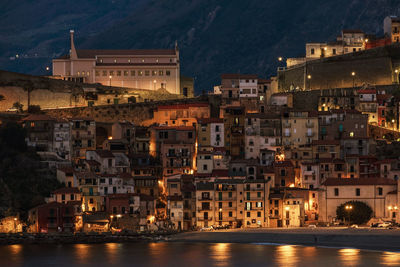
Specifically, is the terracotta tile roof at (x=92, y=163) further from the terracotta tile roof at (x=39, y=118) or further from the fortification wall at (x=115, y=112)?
the fortification wall at (x=115, y=112)

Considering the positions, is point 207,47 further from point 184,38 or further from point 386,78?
point 386,78

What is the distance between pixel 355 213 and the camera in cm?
7012

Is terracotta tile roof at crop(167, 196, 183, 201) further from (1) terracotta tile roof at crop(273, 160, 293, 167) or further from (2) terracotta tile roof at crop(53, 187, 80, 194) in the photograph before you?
(1) terracotta tile roof at crop(273, 160, 293, 167)

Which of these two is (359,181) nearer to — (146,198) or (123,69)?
(146,198)

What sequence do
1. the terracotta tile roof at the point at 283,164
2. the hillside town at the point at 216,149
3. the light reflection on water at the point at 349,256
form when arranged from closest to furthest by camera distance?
the light reflection on water at the point at 349,256 < the hillside town at the point at 216,149 < the terracotta tile roof at the point at 283,164

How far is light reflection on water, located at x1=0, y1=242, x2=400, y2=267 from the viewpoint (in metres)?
63.8

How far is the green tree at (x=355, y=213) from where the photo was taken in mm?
70062

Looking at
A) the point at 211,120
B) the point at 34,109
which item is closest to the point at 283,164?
the point at 211,120

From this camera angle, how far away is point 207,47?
550 feet

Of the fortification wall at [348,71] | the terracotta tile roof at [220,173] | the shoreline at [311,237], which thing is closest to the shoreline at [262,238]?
the shoreline at [311,237]

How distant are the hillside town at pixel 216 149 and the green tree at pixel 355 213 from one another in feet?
0.57

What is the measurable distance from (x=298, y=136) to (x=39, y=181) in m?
21.1

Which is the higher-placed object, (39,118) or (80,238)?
(39,118)

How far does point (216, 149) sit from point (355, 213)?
14.2 metres
